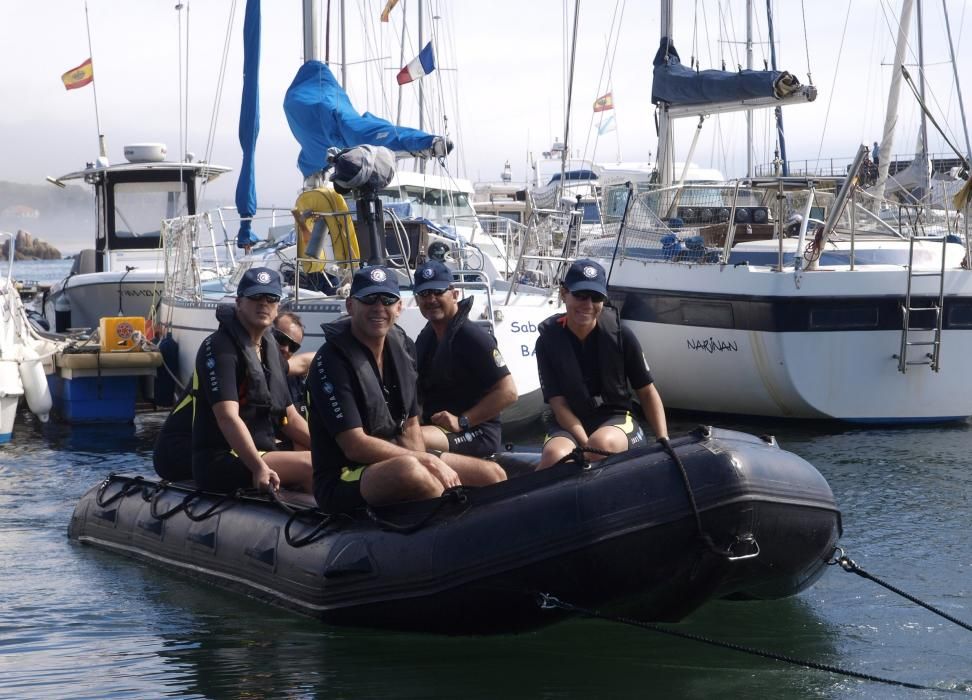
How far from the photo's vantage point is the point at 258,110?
16547mm

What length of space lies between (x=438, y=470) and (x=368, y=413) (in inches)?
18.2

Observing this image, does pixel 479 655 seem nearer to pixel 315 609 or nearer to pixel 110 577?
pixel 315 609

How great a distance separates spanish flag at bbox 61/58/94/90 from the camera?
23.0m

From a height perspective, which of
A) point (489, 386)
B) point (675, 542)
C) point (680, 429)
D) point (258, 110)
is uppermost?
point (258, 110)

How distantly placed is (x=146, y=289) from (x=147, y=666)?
46.2ft

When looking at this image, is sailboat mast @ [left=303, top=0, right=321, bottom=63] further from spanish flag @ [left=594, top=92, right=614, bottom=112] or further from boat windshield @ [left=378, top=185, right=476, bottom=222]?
spanish flag @ [left=594, top=92, right=614, bottom=112]

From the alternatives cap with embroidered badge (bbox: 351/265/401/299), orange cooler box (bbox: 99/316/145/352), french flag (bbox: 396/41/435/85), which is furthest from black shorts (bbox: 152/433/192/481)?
french flag (bbox: 396/41/435/85)

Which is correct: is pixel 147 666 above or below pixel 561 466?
below

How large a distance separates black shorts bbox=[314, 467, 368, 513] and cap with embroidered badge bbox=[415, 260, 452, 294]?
50.5 inches

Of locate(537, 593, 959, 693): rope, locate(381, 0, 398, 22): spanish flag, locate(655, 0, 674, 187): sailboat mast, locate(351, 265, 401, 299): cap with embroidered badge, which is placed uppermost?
locate(381, 0, 398, 22): spanish flag

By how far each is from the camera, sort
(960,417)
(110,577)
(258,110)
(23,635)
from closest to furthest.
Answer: (23,635) < (110,577) < (960,417) < (258,110)

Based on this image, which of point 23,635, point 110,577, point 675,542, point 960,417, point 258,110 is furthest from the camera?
point 258,110

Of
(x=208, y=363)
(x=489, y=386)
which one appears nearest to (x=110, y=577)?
(x=208, y=363)

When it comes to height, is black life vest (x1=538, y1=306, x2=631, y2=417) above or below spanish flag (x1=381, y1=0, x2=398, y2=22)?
below
